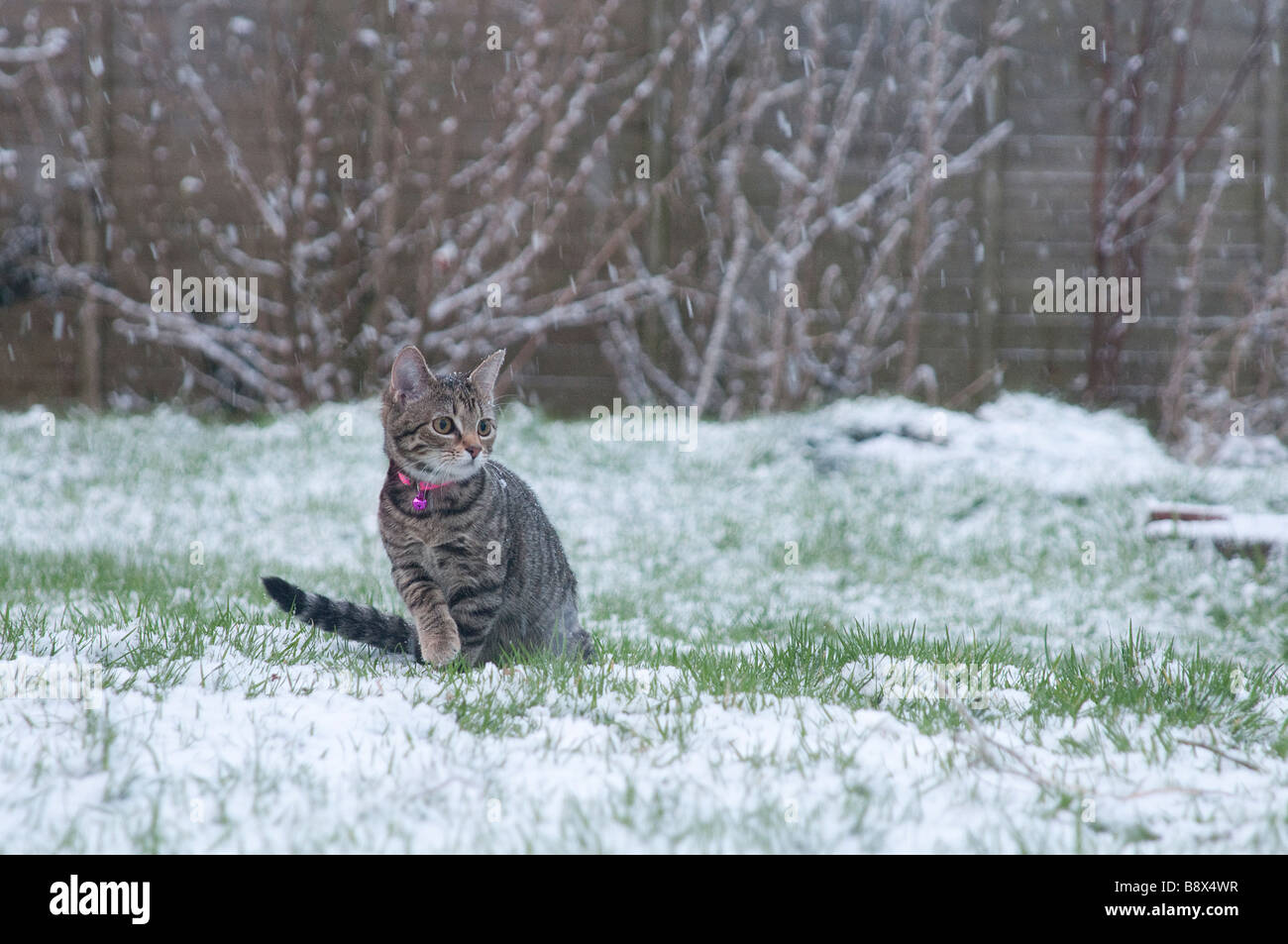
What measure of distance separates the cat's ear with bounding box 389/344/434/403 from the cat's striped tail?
0.59 m

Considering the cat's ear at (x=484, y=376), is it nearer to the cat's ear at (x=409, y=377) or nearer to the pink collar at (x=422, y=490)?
the cat's ear at (x=409, y=377)

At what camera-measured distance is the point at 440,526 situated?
2.80 metres

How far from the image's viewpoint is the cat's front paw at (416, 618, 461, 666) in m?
2.73

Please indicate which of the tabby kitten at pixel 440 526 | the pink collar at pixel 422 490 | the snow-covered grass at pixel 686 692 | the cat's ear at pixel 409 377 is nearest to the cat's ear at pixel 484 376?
the tabby kitten at pixel 440 526

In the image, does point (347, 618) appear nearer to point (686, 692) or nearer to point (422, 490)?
point (422, 490)

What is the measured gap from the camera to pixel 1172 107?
29.5 ft

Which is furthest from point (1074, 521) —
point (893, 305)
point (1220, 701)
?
point (893, 305)

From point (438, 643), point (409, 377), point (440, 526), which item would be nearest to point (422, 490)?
point (440, 526)

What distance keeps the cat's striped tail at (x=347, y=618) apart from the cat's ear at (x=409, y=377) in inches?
23.1

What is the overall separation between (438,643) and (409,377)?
714mm

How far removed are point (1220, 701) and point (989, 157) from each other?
7331 millimetres
